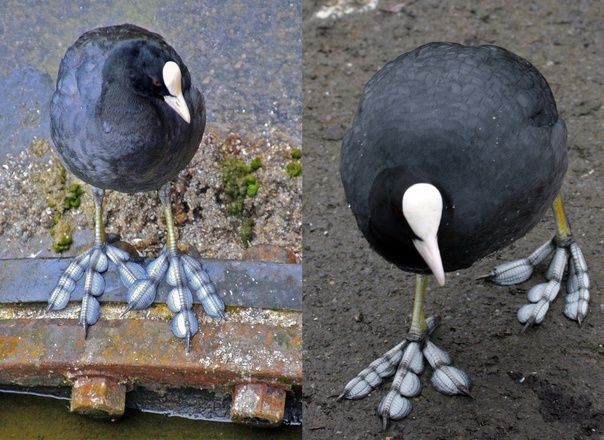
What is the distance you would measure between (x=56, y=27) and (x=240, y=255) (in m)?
1.58

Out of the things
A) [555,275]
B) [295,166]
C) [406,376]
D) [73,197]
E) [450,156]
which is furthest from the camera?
[295,166]

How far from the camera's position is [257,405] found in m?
2.37

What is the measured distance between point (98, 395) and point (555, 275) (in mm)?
1674

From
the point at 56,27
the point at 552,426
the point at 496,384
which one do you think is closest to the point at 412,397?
the point at 496,384

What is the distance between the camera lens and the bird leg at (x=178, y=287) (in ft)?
8.25

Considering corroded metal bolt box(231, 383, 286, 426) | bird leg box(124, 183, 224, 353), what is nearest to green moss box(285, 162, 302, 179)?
bird leg box(124, 183, 224, 353)

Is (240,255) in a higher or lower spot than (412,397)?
higher

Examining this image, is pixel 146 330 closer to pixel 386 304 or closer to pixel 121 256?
pixel 121 256

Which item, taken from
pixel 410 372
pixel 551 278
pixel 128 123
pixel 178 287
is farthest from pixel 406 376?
pixel 128 123

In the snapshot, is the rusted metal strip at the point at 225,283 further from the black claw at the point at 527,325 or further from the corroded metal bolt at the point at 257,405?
the black claw at the point at 527,325

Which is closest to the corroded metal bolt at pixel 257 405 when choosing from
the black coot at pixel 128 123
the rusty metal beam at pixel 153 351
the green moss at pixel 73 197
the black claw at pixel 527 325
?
the rusty metal beam at pixel 153 351

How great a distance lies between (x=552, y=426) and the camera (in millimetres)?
2393

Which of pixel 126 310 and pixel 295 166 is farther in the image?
pixel 295 166

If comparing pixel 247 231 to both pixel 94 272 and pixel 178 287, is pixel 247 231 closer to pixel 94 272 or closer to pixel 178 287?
pixel 178 287
